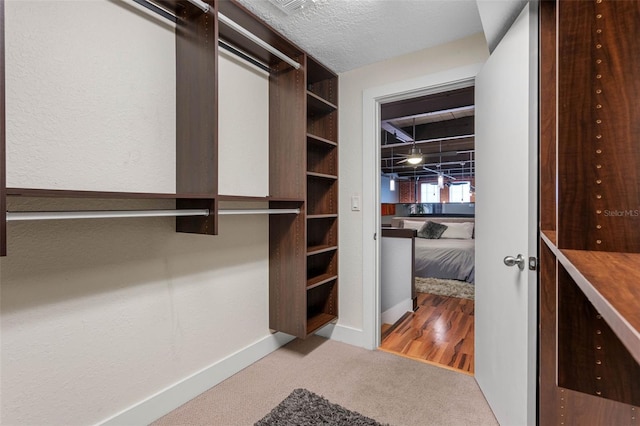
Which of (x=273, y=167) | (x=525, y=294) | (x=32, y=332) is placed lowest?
(x=32, y=332)

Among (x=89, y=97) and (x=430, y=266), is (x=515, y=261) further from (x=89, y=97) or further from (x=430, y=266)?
(x=430, y=266)

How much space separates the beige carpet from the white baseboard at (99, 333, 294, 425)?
4 centimetres

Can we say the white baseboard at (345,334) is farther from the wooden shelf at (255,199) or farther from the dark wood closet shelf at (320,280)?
the wooden shelf at (255,199)

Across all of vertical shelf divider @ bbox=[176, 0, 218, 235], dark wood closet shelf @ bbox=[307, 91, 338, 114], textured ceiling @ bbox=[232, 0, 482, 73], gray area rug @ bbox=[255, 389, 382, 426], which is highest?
textured ceiling @ bbox=[232, 0, 482, 73]

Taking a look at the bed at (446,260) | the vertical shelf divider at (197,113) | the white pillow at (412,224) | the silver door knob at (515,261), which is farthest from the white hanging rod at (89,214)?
the white pillow at (412,224)

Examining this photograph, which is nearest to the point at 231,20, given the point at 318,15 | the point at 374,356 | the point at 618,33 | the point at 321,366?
the point at 318,15

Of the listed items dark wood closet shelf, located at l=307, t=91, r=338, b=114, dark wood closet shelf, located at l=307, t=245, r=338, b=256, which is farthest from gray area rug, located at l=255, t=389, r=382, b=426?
dark wood closet shelf, located at l=307, t=91, r=338, b=114

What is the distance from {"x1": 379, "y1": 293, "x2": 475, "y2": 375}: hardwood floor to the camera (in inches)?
93.4

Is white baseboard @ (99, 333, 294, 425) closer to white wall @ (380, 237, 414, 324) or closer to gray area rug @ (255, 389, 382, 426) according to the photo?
gray area rug @ (255, 389, 382, 426)

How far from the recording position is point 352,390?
1926 mm

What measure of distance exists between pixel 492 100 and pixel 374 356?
6.37 feet

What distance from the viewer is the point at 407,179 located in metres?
12.0

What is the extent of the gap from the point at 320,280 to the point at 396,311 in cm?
135

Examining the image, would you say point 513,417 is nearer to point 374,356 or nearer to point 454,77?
point 374,356
